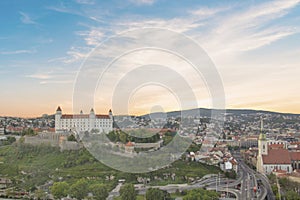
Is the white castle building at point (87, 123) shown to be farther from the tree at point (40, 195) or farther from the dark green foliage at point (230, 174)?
the tree at point (40, 195)

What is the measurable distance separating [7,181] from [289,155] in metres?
9.01

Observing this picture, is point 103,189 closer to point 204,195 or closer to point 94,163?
point 204,195

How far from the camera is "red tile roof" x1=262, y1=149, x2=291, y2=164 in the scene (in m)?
11.5

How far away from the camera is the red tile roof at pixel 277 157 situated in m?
11.5

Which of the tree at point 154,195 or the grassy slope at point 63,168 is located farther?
the grassy slope at point 63,168

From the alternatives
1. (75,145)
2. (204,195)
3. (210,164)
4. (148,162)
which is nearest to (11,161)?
(75,145)

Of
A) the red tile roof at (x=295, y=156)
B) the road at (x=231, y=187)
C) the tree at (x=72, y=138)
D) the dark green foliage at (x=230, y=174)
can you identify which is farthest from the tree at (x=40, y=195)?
the red tile roof at (x=295, y=156)

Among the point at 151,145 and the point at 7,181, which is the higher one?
the point at 151,145

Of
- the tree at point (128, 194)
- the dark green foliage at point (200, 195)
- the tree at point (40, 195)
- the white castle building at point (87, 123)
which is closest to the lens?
the dark green foliage at point (200, 195)

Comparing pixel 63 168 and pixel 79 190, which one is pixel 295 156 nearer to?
pixel 63 168

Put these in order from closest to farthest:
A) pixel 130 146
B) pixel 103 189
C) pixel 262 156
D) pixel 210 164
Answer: pixel 103 189 < pixel 130 146 < pixel 210 164 < pixel 262 156

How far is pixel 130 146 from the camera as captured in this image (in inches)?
374

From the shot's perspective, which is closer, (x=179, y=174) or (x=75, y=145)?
(x=179, y=174)

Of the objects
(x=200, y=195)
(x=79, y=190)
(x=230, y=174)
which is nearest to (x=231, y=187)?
(x=230, y=174)
